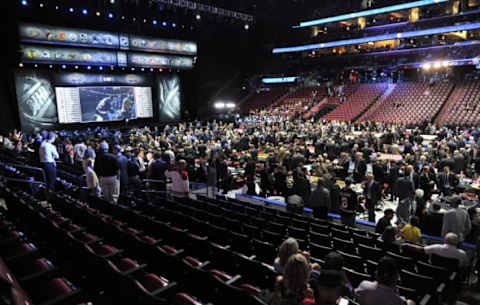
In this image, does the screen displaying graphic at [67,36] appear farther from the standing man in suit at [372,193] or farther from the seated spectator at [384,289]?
the seated spectator at [384,289]

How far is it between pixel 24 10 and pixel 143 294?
22.9m

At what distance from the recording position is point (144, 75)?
27047 mm

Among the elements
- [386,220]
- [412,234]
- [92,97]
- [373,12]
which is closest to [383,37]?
[373,12]

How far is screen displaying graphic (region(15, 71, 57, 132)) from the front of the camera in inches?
806

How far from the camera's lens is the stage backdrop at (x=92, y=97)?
20.9 meters

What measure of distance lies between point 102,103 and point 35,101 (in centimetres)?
436

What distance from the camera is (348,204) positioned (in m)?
7.81

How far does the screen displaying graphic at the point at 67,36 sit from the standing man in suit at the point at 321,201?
63.8 feet

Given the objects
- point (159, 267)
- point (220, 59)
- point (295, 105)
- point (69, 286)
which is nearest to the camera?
point (69, 286)

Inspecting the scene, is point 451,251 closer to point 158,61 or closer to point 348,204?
point 348,204

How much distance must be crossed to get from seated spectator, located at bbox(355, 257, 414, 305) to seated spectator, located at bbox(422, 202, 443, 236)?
429 cm

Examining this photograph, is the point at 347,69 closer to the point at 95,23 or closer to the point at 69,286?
the point at 95,23

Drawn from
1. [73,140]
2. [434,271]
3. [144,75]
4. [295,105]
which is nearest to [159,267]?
[434,271]

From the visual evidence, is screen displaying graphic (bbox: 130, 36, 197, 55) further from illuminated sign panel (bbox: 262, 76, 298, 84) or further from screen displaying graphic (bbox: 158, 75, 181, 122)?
illuminated sign panel (bbox: 262, 76, 298, 84)
